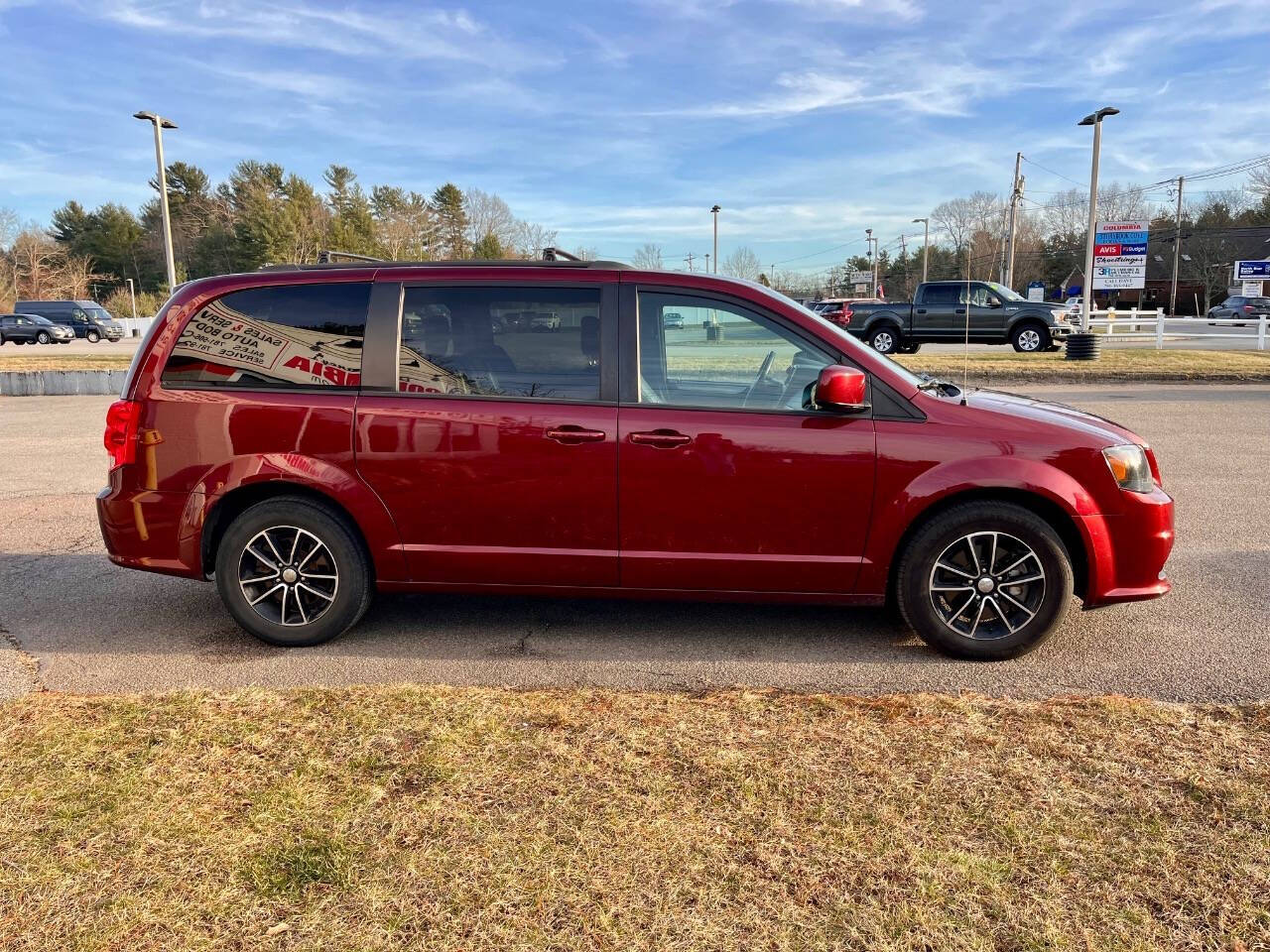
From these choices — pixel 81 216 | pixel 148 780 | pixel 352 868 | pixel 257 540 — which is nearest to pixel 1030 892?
pixel 352 868

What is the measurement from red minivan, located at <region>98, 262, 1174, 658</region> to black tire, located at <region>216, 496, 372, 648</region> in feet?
0.05

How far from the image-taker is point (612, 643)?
14.4 feet

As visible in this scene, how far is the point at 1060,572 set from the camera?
3.97 meters

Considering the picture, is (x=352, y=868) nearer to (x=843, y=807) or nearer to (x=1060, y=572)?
(x=843, y=807)

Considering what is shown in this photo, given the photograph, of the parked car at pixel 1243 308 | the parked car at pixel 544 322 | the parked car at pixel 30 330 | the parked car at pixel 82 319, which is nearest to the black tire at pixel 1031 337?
the parked car at pixel 544 322

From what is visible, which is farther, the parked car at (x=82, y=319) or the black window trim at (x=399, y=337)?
the parked car at (x=82, y=319)

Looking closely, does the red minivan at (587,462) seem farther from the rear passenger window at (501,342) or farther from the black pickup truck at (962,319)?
the black pickup truck at (962,319)

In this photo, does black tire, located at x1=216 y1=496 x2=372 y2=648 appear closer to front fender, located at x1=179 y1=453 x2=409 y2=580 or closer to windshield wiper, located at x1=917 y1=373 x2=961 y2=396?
front fender, located at x1=179 y1=453 x2=409 y2=580

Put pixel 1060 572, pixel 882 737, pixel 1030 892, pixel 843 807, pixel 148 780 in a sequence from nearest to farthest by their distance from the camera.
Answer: pixel 1030 892
pixel 843 807
pixel 148 780
pixel 882 737
pixel 1060 572

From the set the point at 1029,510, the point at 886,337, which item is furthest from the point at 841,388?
the point at 886,337

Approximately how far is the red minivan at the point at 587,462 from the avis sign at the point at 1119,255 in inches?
959

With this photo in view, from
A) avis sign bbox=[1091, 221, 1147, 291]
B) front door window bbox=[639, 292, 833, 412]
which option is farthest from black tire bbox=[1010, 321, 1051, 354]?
front door window bbox=[639, 292, 833, 412]

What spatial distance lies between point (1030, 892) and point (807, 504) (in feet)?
6.37

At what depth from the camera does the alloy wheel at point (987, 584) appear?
4016 mm
